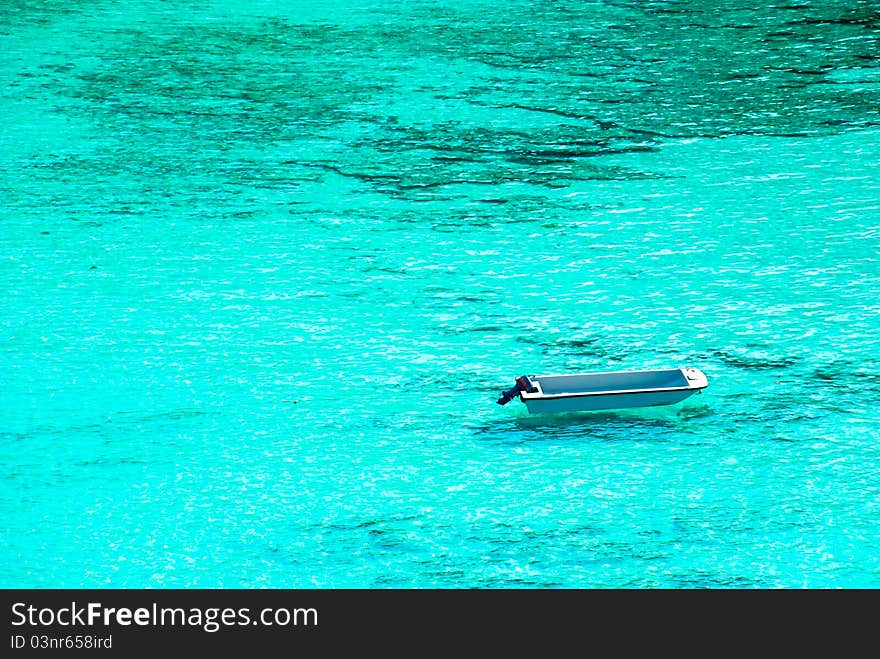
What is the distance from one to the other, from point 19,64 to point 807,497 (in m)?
5.26

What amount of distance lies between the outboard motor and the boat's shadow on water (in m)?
0.06

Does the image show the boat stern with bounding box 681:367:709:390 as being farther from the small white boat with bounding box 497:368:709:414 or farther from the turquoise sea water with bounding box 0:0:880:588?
the turquoise sea water with bounding box 0:0:880:588

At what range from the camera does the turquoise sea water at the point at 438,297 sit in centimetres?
325

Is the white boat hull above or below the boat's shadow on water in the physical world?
above

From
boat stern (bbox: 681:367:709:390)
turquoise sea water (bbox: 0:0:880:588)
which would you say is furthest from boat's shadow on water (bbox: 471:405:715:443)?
boat stern (bbox: 681:367:709:390)

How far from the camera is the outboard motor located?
11.9 feet

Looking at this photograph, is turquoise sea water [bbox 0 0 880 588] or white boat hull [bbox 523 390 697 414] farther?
white boat hull [bbox 523 390 697 414]

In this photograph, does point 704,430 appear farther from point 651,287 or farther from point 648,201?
point 648,201

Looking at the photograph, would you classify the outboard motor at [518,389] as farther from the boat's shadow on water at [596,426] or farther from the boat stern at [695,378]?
the boat stern at [695,378]

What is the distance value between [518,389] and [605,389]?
25cm

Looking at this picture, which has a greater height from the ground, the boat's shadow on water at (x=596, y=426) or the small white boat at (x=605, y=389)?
the small white boat at (x=605, y=389)

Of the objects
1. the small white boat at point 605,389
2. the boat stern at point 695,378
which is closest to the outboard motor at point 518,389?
the small white boat at point 605,389
